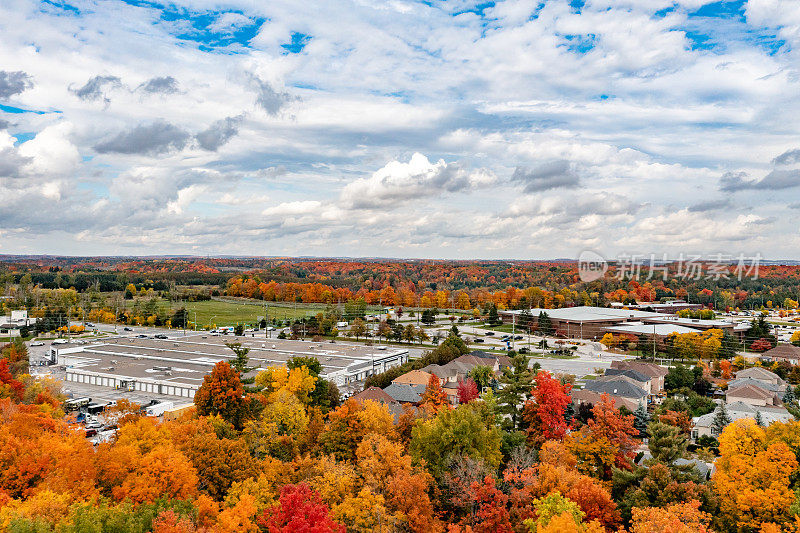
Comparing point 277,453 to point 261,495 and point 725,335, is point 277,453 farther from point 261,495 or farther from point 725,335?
point 725,335

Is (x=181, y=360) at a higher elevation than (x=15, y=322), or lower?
higher

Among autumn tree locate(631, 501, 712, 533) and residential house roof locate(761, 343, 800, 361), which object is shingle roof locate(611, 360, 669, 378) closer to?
residential house roof locate(761, 343, 800, 361)

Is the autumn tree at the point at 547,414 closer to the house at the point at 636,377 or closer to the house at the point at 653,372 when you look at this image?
the house at the point at 636,377

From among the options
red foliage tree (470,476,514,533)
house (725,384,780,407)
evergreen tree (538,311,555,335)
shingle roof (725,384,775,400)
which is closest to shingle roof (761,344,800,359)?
house (725,384,780,407)

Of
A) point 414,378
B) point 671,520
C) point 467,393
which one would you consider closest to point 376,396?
point 467,393

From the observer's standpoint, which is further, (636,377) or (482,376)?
(482,376)

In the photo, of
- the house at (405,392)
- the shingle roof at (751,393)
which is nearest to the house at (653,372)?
the shingle roof at (751,393)

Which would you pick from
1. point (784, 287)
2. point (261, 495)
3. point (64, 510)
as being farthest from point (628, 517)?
point (784, 287)

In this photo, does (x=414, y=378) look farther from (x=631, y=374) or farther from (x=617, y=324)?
(x=617, y=324)
